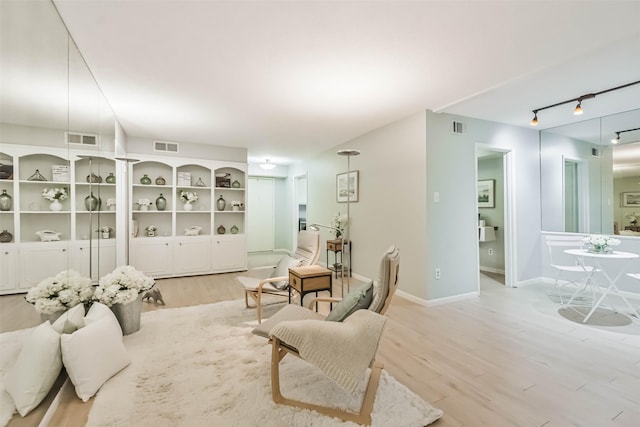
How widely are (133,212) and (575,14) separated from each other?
5.96 m

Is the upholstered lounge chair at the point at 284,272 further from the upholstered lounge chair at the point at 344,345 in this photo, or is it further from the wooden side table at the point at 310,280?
the upholstered lounge chair at the point at 344,345

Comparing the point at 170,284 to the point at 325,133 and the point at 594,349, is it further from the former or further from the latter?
the point at 594,349

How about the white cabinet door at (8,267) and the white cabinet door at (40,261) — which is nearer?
the white cabinet door at (8,267)

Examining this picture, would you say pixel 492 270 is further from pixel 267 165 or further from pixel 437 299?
pixel 267 165

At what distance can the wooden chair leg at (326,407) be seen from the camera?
1655mm

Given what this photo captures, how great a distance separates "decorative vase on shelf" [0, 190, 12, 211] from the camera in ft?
3.98

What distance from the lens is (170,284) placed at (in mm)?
4656

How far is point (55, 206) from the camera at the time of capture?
182 centimetres

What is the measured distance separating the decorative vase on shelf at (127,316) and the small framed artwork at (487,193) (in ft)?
19.8

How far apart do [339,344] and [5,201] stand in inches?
67.0

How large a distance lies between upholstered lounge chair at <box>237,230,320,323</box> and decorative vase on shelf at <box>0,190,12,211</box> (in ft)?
6.86

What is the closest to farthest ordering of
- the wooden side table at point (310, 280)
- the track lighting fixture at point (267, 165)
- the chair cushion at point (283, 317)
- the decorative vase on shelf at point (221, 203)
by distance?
the chair cushion at point (283, 317) → the wooden side table at point (310, 280) → the decorative vase on shelf at point (221, 203) → the track lighting fixture at point (267, 165)

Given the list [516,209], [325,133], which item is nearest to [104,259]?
[325,133]

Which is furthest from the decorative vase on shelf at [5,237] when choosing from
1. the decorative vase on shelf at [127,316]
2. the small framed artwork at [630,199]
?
the small framed artwork at [630,199]
